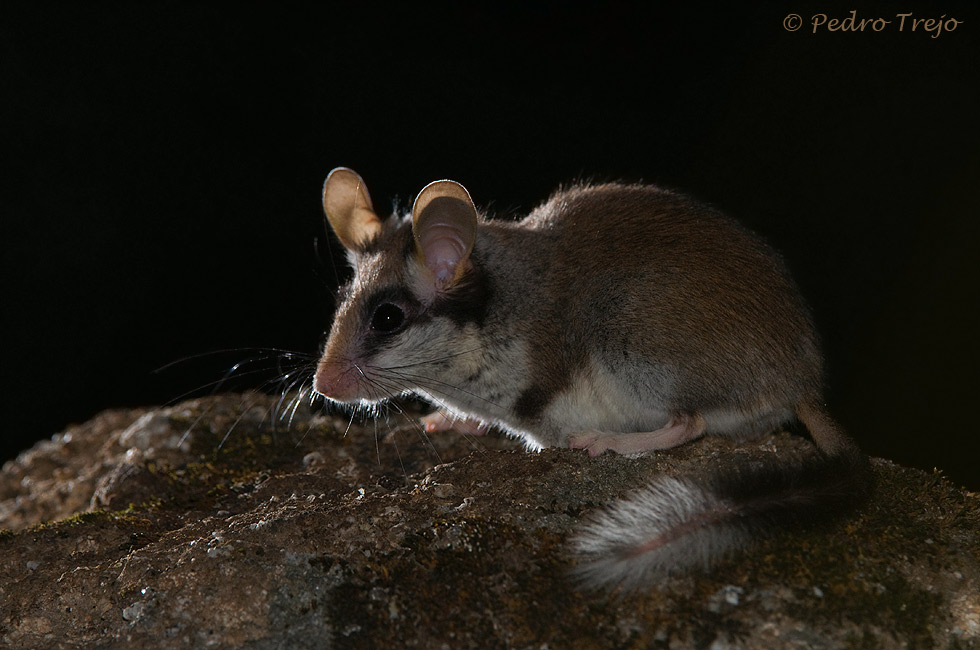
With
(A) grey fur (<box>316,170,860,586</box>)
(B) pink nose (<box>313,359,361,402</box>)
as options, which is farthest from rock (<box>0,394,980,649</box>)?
(B) pink nose (<box>313,359,361,402</box>)

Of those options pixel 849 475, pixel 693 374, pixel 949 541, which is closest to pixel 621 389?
pixel 693 374

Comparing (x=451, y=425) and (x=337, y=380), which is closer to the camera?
(x=337, y=380)

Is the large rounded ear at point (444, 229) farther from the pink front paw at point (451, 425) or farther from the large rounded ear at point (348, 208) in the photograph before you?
the pink front paw at point (451, 425)

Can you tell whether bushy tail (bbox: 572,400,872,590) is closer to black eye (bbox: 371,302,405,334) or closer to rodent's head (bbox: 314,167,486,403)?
rodent's head (bbox: 314,167,486,403)

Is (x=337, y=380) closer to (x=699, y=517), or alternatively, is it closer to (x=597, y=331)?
(x=597, y=331)

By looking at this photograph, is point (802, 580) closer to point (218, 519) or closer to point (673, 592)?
point (673, 592)

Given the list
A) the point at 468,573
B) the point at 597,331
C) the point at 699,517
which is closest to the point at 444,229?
the point at 597,331

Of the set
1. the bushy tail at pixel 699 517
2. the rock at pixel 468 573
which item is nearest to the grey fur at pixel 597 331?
the rock at pixel 468 573
